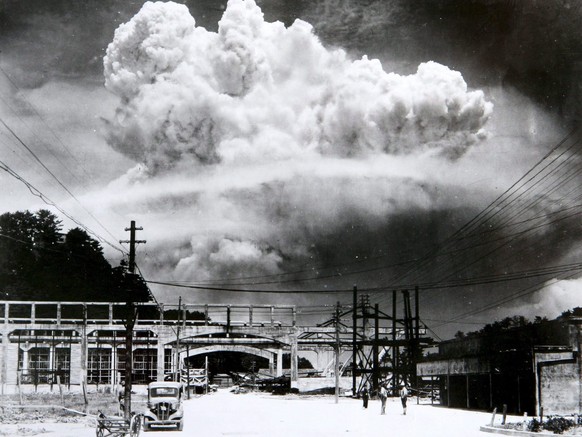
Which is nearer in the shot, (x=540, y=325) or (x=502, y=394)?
(x=540, y=325)

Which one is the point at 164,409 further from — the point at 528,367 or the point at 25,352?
the point at 25,352

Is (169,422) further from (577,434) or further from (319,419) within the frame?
(577,434)

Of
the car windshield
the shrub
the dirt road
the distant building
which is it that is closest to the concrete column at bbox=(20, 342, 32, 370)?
the dirt road

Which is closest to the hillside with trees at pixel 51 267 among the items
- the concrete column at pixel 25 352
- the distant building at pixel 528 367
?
the concrete column at pixel 25 352

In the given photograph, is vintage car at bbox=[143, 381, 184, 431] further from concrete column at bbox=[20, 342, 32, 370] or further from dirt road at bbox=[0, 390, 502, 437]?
concrete column at bbox=[20, 342, 32, 370]

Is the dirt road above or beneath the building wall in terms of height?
beneath

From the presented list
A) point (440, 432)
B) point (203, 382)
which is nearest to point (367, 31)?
point (440, 432)
